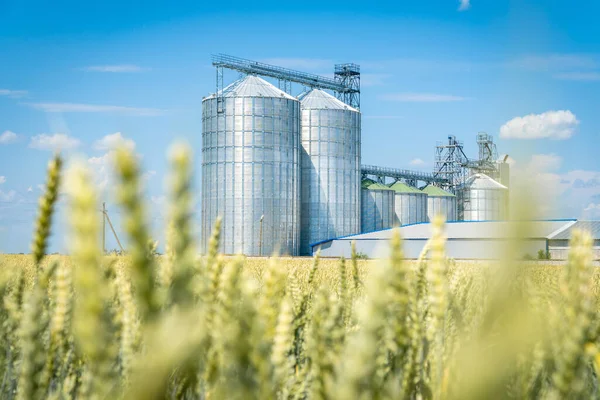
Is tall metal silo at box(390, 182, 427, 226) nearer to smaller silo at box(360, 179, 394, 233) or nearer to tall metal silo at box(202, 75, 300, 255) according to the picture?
smaller silo at box(360, 179, 394, 233)

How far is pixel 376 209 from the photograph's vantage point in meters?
49.1

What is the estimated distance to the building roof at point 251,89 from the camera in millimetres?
40625

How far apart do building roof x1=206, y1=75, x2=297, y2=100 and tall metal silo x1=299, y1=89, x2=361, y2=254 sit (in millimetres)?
3852

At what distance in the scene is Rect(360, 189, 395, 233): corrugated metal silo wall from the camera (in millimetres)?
48416

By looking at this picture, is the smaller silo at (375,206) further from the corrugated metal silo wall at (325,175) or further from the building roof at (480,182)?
the building roof at (480,182)

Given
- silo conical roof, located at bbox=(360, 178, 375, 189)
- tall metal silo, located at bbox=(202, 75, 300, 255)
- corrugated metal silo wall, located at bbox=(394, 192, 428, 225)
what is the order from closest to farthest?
tall metal silo, located at bbox=(202, 75, 300, 255), silo conical roof, located at bbox=(360, 178, 375, 189), corrugated metal silo wall, located at bbox=(394, 192, 428, 225)

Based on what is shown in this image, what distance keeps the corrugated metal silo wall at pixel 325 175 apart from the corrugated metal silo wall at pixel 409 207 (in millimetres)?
8355

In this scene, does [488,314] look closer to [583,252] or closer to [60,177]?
[583,252]

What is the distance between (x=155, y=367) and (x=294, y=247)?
41.7m

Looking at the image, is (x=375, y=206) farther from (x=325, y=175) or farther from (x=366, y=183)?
(x=325, y=175)

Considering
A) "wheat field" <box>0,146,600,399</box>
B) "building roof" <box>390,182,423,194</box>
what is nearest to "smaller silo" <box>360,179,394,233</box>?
"building roof" <box>390,182,423,194</box>

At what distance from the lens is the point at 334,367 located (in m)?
0.67

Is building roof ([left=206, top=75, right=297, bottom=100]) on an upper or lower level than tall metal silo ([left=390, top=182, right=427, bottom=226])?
upper

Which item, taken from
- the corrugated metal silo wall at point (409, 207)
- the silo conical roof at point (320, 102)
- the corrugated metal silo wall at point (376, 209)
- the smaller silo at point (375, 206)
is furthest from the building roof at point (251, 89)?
the corrugated metal silo wall at point (409, 207)
